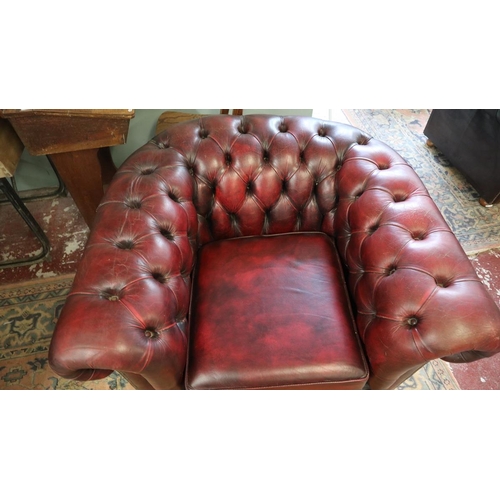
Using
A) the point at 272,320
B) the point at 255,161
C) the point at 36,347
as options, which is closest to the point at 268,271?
the point at 272,320

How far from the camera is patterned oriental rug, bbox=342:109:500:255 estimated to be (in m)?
1.99

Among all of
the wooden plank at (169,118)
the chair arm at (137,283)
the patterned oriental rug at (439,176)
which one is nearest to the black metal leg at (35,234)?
the wooden plank at (169,118)

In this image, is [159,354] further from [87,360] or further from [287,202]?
[287,202]

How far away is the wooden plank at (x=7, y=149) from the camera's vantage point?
1.35 meters

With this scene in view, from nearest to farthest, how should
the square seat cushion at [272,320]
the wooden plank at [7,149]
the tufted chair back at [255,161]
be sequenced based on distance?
the square seat cushion at [272,320] → the tufted chair back at [255,161] → the wooden plank at [7,149]

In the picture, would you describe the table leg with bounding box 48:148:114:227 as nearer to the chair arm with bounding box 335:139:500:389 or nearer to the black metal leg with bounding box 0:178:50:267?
the black metal leg with bounding box 0:178:50:267

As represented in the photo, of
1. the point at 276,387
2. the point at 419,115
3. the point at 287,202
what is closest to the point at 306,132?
the point at 287,202

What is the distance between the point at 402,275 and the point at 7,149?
4.74 ft

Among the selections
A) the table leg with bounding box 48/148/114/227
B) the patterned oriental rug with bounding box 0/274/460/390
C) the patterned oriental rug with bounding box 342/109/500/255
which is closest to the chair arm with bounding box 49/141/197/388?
the table leg with bounding box 48/148/114/227

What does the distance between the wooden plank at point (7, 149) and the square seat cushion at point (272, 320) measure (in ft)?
2.66

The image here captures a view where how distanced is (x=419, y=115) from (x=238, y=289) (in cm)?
235

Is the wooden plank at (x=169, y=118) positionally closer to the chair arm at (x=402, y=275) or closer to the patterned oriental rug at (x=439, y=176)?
the chair arm at (x=402, y=275)

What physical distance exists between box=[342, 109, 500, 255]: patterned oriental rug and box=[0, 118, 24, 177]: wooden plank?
2113 mm

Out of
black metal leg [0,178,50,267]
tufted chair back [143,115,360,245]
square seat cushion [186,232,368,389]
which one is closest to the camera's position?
square seat cushion [186,232,368,389]
